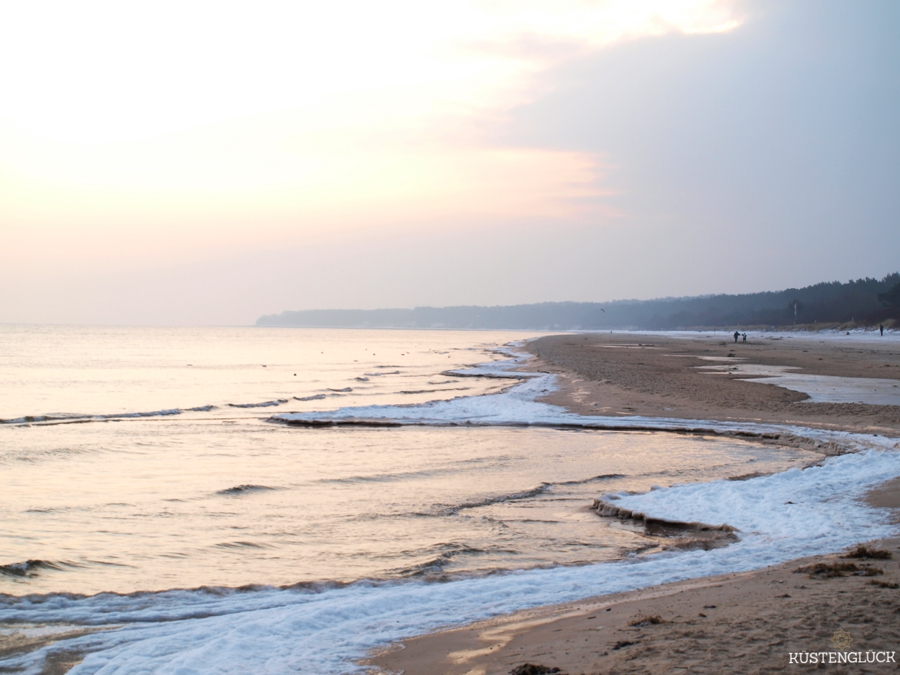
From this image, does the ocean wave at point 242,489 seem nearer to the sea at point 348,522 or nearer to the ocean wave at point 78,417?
the sea at point 348,522

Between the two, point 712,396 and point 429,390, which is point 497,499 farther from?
point 429,390

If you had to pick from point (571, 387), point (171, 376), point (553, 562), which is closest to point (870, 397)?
point (571, 387)

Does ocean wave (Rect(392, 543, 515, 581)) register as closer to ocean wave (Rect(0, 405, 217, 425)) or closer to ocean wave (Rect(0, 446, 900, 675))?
ocean wave (Rect(0, 446, 900, 675))

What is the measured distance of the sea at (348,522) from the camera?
6.34 meters

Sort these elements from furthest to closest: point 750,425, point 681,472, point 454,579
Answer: point 750,425 < point 681,472 < point 454,579

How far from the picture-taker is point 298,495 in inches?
498

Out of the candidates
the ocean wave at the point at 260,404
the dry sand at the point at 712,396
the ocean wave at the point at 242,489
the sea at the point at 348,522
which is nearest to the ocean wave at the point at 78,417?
the sea at the point at 348,522

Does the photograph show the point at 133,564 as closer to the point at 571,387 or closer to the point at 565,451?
the point at 565,451

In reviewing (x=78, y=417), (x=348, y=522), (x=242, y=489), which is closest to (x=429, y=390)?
(x=78, y=417)

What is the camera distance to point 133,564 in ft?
A: 28.2

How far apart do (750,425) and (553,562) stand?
13400 mm

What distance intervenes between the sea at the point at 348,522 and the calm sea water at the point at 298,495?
57 millimetres

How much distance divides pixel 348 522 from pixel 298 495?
2.35 m

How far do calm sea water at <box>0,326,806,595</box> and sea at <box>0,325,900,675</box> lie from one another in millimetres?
57
